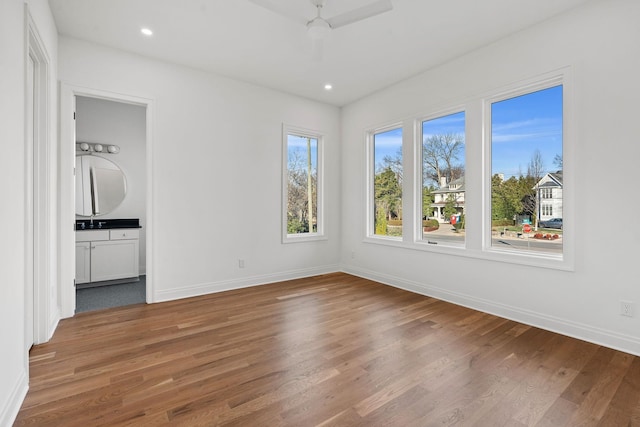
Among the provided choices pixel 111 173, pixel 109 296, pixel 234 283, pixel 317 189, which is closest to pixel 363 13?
pixel 317 189

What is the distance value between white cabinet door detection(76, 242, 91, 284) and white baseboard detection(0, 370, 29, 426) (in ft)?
9.32

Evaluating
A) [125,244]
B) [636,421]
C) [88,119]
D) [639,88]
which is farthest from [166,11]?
[636,421]

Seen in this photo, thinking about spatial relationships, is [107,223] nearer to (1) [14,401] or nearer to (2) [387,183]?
(1) [14,401]

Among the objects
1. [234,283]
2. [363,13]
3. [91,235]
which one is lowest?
[234,283]

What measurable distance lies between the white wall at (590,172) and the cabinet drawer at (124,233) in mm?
4844

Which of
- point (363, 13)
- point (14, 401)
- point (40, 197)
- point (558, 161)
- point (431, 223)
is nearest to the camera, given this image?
point (14, 401)

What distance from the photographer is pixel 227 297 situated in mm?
4105

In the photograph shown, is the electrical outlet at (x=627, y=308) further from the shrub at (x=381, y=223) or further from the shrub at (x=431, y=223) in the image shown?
the shrub at (x=381, y=223)

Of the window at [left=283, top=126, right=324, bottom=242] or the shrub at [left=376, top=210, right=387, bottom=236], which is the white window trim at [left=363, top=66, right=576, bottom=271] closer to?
the shrub at [left=376, top=210, right=387, bottom=236]

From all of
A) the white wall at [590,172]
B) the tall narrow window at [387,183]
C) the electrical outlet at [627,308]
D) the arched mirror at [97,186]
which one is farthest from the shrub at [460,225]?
the arched mirror at [97,186]

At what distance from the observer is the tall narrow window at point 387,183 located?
4816 mm

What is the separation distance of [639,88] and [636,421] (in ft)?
7.98

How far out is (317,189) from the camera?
5.51m

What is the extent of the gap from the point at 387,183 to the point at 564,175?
94.6 inches
